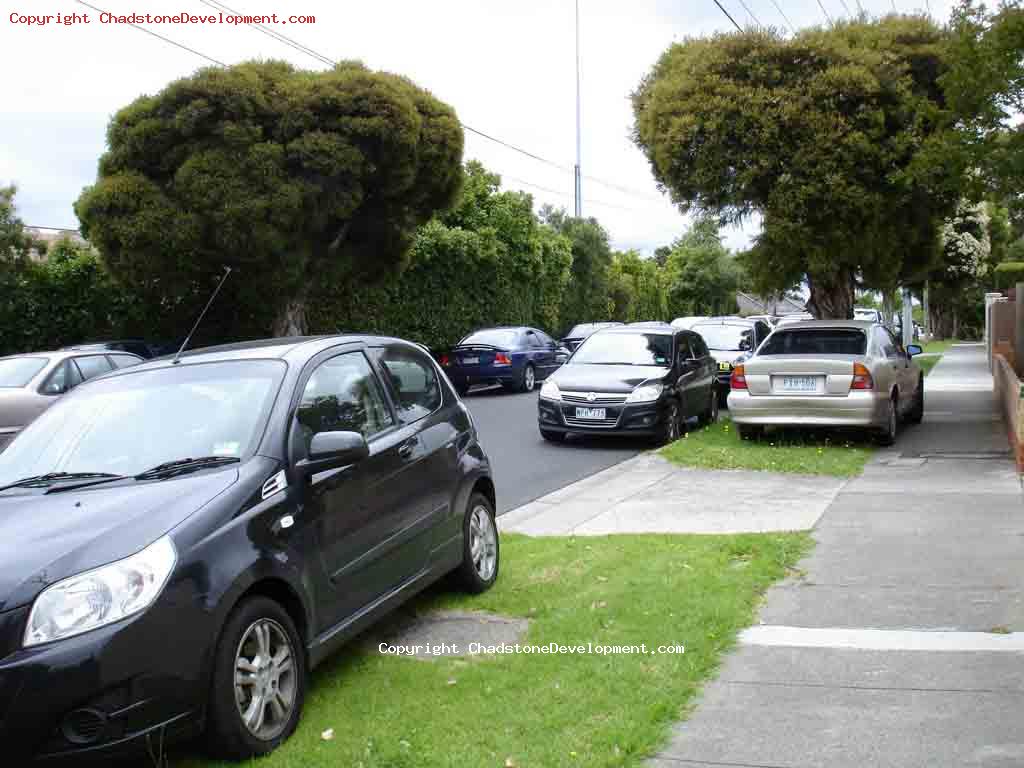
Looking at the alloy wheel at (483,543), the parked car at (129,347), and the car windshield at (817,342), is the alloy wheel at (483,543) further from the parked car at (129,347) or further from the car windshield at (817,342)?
the parked car at (129,347)

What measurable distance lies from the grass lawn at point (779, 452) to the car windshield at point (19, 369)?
7.71 metres

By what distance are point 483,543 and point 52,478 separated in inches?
109

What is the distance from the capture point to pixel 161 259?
17.6 m

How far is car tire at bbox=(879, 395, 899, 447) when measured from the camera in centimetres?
1252

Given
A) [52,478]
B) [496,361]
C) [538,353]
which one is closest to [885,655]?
[52,478]

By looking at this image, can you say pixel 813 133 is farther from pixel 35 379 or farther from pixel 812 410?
pixel 35 379

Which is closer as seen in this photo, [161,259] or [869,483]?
[869,483]

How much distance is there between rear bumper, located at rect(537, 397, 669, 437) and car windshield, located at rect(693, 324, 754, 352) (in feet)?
18.1

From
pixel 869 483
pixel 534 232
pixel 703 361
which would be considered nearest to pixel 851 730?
pixel 869 483

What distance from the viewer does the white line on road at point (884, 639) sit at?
5090 millimetres

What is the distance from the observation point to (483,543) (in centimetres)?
652

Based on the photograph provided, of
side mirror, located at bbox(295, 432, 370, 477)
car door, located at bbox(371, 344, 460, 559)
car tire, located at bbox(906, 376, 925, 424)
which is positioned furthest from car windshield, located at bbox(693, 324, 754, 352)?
side mirror, located at bbox(295, 432, 370, 477)

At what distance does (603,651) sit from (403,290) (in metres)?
20.9

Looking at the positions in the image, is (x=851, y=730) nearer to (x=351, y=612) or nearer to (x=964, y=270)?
(x=351, y=612)
